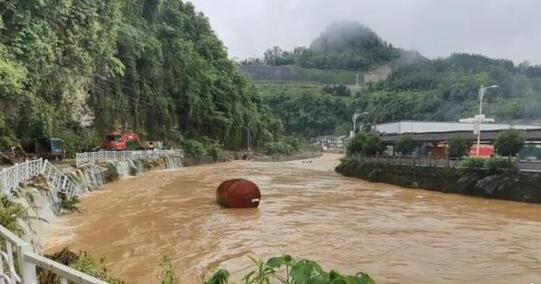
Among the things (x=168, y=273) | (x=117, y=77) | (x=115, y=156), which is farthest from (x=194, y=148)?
(x=168, y=273)

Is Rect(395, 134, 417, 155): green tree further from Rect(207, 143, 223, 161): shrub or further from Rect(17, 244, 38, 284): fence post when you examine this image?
Rect(17, 244, 38, 284): fence post

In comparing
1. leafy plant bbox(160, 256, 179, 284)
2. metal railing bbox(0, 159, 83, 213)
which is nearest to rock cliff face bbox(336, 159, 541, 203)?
metal railing bbox(0, 159, 83, 213)

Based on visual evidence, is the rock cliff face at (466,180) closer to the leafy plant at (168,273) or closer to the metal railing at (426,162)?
the metal railing at (426,162)

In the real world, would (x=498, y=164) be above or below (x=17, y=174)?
below

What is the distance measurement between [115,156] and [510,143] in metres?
30.8

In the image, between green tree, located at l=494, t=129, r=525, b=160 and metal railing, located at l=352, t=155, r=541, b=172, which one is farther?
green tree, located at l=494, t=129, r=525, b=160

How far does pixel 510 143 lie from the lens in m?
38.0

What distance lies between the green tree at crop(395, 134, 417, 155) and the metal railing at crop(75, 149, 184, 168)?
2493cm

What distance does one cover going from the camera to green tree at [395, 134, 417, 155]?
5294 centimetres

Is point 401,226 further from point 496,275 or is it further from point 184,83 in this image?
point 184,83

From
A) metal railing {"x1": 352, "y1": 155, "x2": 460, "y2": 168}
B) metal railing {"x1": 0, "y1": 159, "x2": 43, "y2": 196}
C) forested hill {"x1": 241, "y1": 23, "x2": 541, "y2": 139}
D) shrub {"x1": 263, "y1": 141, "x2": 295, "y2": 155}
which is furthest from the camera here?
forested hill {"x1": 241, "y1": 23, "x2": 541, "y2": 139}

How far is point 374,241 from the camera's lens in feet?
60.8

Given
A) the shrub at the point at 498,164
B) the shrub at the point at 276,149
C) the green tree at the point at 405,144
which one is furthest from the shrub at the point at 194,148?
the shrub at the point at 498,164

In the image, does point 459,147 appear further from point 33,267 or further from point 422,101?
point 422,101
